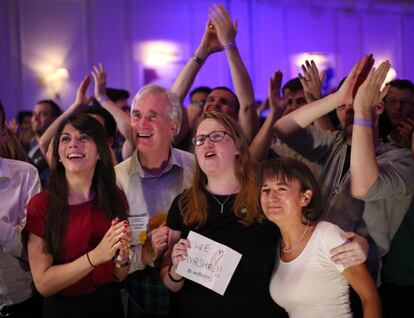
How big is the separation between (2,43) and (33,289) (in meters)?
6.30

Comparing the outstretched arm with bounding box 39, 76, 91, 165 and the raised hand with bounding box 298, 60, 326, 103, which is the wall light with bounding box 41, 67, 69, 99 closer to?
the outstretched arm with bounding box 39, 76, 91, 165

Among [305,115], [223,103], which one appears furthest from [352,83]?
[223,103]

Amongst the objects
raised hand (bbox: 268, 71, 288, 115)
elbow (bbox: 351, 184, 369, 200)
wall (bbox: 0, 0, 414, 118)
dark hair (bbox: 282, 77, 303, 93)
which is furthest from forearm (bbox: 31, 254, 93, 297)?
wall (bbox: 0, 0, 414, 118)

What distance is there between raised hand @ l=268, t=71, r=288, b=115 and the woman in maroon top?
1.18m

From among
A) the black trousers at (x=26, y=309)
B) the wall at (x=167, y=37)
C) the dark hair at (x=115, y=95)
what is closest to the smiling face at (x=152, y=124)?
the black trousers at (x=26, y=309)

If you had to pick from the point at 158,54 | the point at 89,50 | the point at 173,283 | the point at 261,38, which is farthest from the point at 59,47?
the point at 173,283

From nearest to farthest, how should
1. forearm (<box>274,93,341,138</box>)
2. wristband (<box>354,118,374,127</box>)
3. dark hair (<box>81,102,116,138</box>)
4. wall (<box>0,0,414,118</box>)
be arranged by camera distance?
wristband (<box>354,118,374,127</box>) < forearm (<box>274,93,341,138</box>) < dark hair (<box>81,102,116,138</box>) < wall (<box>0,0,414,118</box>)

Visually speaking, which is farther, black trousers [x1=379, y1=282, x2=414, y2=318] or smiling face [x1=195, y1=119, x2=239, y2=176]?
black trousers [x1=379, y1=282, x2=414, y2=318]

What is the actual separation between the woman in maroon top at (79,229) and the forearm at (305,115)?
2.93 ft

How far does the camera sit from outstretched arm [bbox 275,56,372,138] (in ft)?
8.26

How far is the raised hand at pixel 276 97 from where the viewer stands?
3.26m

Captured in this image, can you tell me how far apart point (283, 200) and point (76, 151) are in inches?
36.4

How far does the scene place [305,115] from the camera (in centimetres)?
269

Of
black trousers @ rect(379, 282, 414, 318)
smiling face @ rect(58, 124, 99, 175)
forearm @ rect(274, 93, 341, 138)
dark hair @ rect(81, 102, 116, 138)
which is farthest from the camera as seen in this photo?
dark hair @ rect(81, 102, 116, 138)
